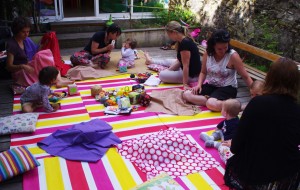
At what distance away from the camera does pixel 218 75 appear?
167 inches

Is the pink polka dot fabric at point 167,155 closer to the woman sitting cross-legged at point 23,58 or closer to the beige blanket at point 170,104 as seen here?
the beige blanket at point 170,104

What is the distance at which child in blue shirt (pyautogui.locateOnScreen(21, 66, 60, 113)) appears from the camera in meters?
3.77

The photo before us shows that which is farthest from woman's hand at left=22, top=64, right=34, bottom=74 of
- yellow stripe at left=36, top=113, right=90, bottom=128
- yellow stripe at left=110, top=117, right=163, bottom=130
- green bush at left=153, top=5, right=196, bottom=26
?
green bush at left=153, top=5, right=196, bottom=26

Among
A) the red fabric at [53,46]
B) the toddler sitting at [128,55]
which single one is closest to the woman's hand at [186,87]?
the toddler sitting at [128,55]

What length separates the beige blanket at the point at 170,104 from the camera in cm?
404

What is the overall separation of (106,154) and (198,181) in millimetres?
937

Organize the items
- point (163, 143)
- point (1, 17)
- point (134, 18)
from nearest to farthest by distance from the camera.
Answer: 1. point (163, 143)
2. point (1, 17)
3. point (134, 18)

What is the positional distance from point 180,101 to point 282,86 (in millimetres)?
2460

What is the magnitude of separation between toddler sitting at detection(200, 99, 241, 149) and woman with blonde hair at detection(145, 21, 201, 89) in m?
1.23

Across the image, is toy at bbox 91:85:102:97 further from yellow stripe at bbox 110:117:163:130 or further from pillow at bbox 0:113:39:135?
pillow at bbox 0:113:39:135

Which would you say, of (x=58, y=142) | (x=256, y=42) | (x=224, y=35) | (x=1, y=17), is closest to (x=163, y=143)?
(x=58, y=142)

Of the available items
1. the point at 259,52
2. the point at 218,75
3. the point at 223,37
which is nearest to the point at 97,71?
the point at 218,75

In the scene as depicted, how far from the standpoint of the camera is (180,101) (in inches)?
169

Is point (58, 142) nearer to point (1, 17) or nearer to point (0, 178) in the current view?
point (0, 178)
